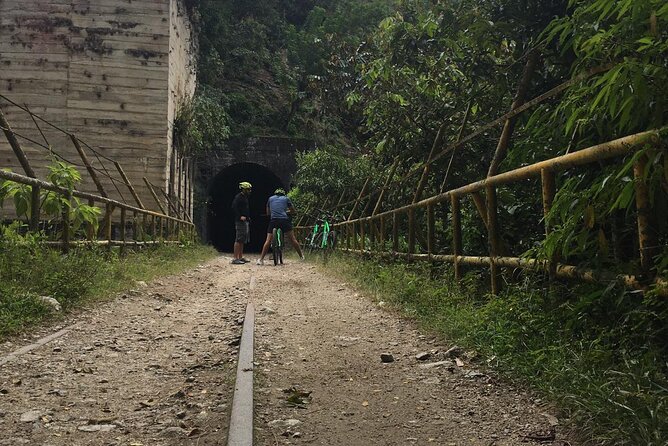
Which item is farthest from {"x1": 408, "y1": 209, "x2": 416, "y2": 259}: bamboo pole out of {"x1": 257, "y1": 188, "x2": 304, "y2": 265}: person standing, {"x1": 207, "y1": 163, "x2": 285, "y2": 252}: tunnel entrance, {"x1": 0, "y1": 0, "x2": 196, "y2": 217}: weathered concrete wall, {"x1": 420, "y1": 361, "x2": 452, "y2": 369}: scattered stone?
{"x1": 207, "y1": 163, "x2": 285, "y2": 252}: tunnel entrance

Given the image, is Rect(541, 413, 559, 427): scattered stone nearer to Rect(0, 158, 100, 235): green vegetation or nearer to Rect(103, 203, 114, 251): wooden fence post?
Rect(0, 158, 100, 235): green vegetation

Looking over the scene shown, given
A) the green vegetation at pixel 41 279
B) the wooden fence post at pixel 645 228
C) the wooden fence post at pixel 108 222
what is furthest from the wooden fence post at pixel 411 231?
the wooden fence post at pixel 645 228

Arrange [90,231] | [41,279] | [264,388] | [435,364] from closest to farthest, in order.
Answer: [264,388], [435,364], [41,279], [90,231]

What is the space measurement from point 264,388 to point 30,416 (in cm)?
121

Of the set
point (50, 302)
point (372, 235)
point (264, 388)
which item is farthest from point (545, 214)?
point (372, 235)

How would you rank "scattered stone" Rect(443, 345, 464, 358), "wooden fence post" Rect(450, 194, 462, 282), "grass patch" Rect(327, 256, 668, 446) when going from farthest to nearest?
"wooden fence post" Rect(450, 194, 462, 282) < "scattered stone" Rect(443, 345, 464, 358) < "grass patch" Rect(327, 256, 668, 446)

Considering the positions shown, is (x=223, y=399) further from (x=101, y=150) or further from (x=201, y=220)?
(x=201, y=220)

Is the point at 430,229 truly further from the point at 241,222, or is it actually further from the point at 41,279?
the point at 241,222

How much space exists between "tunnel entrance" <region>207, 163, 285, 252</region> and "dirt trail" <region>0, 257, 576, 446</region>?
878 inches

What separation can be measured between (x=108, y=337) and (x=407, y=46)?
4.88 meters

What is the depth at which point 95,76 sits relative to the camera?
15.4 metres

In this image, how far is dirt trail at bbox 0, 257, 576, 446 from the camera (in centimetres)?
258

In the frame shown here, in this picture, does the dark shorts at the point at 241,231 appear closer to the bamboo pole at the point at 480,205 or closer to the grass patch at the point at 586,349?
the bamboo pole at the point at 480,205

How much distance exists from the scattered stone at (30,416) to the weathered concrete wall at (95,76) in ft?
43.4
